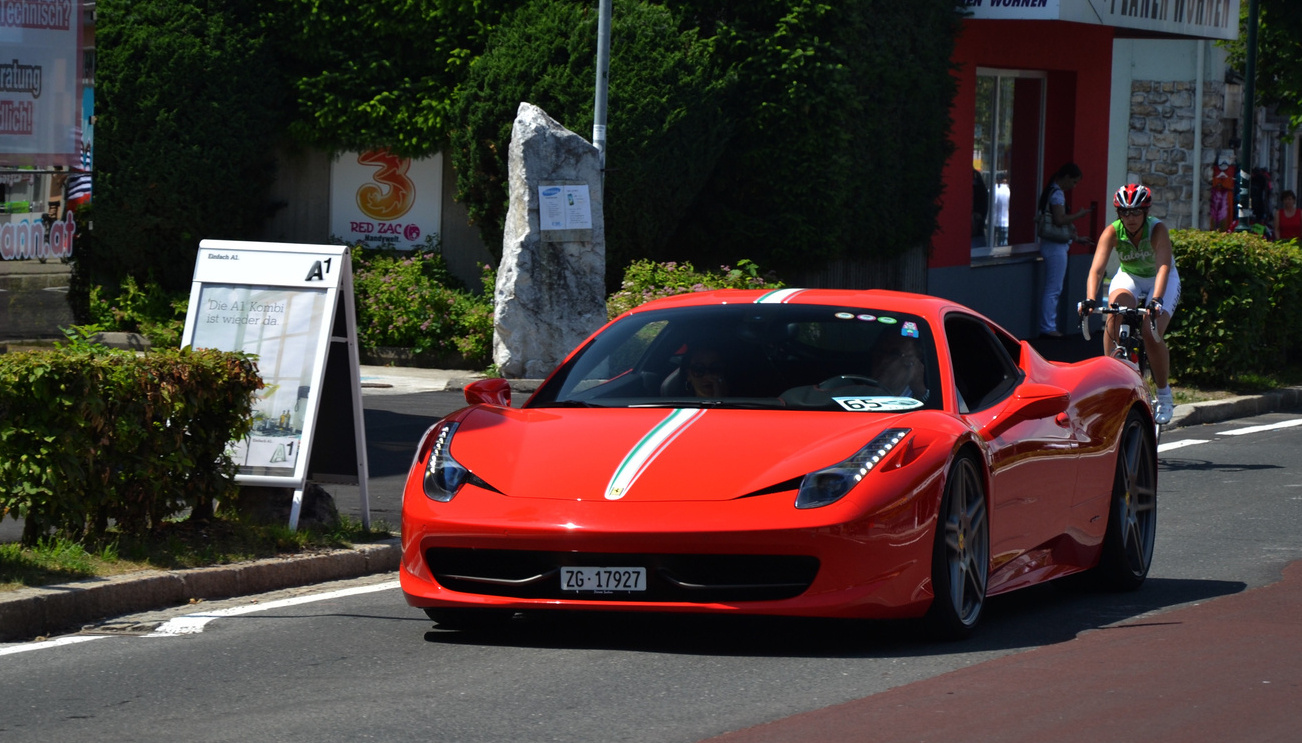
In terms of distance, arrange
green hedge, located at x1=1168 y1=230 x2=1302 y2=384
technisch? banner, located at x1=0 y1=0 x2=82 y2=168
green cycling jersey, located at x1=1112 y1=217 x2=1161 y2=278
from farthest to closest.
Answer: green hedge, located at x1=1168 y1=230 x2=1302 y2=384 < green cycling jersey, located at x1=1112 y1=217 x2=1161 y2=278 < technisch? banner, located at x1=0 y1=0 x2=82 y2=168

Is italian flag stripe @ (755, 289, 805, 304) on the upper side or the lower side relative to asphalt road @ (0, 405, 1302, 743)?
upper

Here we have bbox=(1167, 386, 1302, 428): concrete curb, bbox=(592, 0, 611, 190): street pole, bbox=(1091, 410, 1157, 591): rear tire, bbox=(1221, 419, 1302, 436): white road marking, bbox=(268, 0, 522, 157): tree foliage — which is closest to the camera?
bbox=(1091, 410, 1157, 591): rear tire

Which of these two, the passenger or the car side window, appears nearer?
the passenger

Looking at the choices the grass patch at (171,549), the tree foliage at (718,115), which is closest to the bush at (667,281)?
the tree foliage at (718,115)

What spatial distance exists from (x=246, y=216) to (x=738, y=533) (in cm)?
1585

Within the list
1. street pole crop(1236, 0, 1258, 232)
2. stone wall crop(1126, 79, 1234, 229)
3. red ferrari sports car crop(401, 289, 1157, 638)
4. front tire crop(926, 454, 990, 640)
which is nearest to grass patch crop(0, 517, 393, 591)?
red ferrari sports car crop(401, 289, 1157, 638)

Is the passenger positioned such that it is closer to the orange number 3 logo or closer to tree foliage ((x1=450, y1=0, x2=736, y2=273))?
tree foliage ((x1=450, y1=0, x2=736, y2=273))

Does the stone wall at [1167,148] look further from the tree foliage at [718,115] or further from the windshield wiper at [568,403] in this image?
the windshield wiper at [568,403]

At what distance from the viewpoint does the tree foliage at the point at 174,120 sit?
20.4 metres

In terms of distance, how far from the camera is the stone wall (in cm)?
3528

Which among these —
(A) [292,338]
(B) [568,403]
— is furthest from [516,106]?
(B) [568,403]

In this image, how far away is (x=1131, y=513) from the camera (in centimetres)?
860

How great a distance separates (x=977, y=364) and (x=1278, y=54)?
93.5 feet

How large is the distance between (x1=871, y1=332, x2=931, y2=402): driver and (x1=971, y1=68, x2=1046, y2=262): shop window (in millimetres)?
17163
